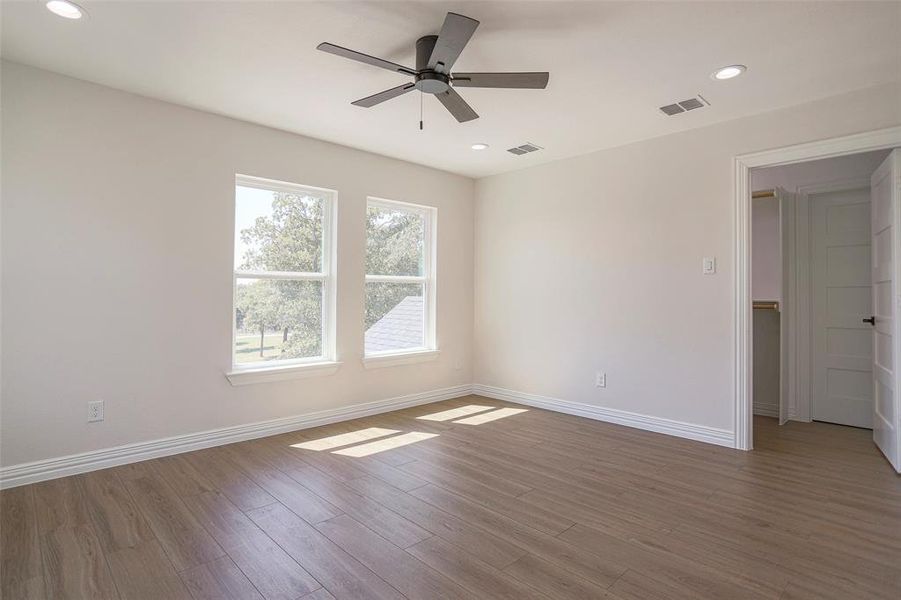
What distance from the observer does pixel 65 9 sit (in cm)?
230

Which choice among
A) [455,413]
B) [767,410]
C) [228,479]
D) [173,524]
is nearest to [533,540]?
[173,524]

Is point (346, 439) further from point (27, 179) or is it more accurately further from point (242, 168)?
point (27, 179)

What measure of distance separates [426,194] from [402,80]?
207 cm

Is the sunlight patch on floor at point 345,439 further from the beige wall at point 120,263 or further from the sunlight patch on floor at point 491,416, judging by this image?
the sunlight patch on floor at point 491,416

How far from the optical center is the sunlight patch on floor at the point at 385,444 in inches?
139

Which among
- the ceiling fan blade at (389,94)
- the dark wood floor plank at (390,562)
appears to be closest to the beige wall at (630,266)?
the ceiling fan blade at (389,94)

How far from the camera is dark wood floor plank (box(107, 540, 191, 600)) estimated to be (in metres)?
1.85

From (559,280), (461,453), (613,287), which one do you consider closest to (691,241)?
(613,287)

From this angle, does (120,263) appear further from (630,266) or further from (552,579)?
(630,266)

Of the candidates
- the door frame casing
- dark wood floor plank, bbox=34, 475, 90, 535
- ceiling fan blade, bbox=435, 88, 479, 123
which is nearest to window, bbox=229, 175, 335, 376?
dark wood floor plank, bbox=34, 475, 90, 535

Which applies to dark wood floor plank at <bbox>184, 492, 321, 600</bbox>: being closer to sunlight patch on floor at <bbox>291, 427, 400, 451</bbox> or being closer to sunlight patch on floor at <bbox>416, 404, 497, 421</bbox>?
sunlight patch on floor at <bbox>291, 427, 400, 451</bbox>

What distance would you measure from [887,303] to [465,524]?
3.32 metres

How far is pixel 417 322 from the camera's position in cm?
523

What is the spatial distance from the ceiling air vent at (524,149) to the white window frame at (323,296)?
1.73 meters
